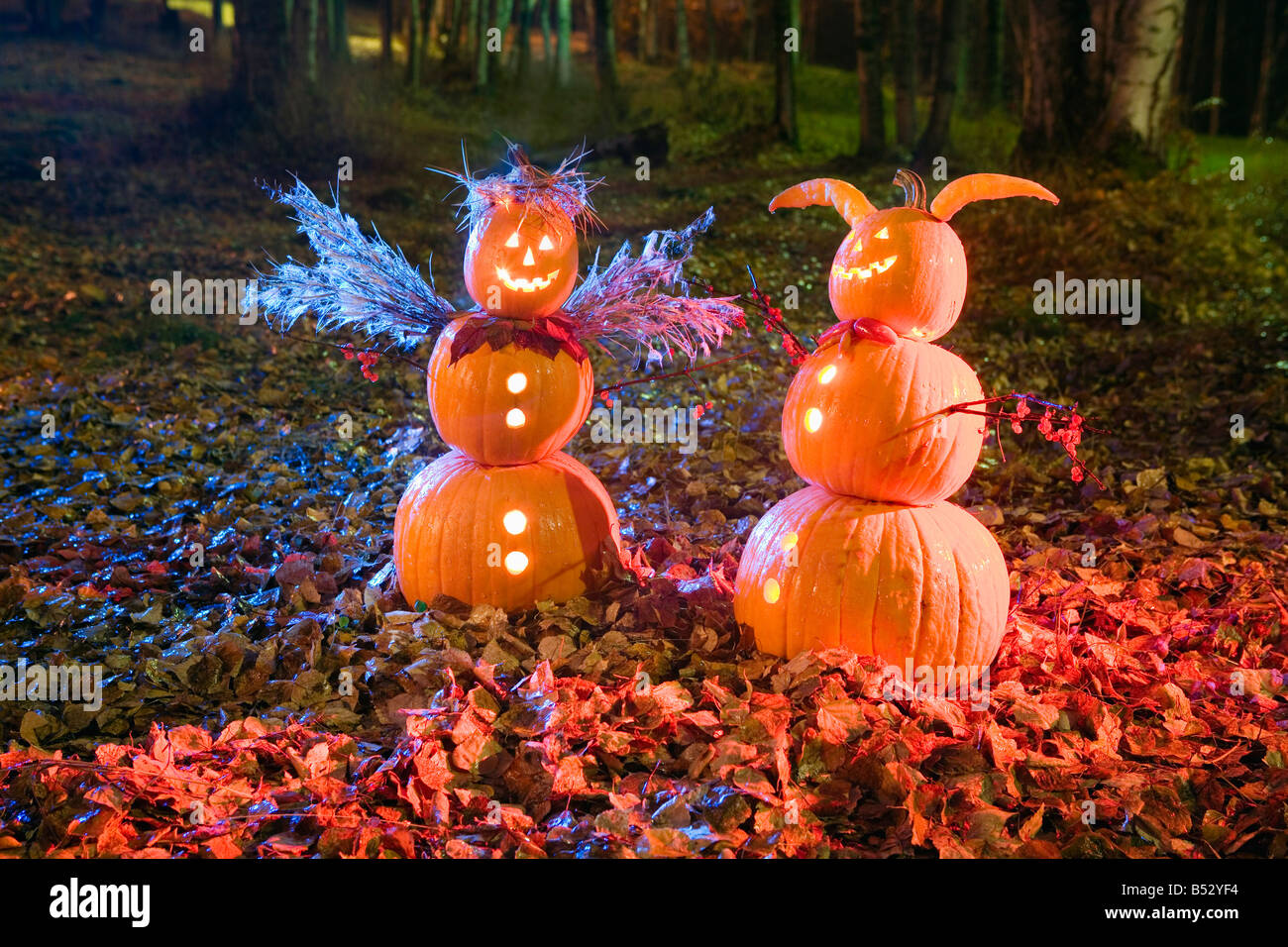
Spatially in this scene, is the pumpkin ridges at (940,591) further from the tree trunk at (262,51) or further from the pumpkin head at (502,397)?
the tree trunk at (262,51)

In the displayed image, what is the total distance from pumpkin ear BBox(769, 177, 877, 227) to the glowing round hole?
1.23 m

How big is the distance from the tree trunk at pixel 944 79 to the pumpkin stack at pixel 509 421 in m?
13.6

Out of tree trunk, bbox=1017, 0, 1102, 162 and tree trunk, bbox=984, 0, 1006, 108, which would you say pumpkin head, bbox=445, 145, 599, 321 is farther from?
tree trunk, bbox=984, 0, 1006, 108

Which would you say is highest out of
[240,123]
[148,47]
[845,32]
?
[845,32]

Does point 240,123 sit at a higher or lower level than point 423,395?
higher

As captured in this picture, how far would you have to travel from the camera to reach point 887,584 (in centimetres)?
327

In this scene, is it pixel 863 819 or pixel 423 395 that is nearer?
pixel 863 819

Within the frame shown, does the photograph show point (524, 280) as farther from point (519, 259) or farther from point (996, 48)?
point (996, 48)

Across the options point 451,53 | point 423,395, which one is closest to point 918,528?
point 423,395

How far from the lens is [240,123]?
15.2 metres

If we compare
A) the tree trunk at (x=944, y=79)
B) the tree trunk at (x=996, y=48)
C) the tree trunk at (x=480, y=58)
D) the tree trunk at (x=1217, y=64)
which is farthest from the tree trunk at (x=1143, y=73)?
the tree trunk at (x=1217, y=64)

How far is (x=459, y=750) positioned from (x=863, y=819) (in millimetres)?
1178

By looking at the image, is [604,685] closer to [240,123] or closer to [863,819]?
[863,819]

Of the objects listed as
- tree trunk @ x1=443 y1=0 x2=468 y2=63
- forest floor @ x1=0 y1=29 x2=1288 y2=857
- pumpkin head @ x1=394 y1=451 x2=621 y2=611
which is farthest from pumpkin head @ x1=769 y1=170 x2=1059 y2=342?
tree trunk @ x1=443 y1=0 x2=468 y2=63
